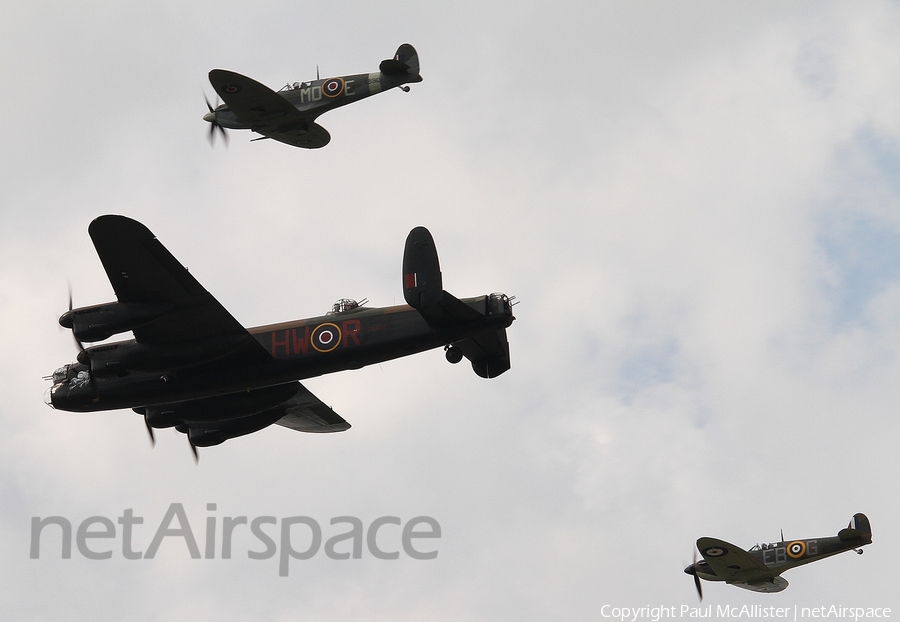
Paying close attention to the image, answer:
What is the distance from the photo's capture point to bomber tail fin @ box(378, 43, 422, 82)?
3884cm

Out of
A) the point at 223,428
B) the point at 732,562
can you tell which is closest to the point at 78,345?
the point at 223,428

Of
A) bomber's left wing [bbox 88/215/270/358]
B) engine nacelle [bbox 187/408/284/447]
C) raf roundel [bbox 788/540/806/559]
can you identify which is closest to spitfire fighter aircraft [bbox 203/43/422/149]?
engine nacelle [bbox 187/408/284/447]

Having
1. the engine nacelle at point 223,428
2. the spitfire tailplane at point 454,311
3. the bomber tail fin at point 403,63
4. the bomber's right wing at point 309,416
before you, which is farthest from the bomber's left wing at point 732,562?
the bomber tail fin at point 403,63

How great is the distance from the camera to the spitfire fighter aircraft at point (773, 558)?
39344 mm

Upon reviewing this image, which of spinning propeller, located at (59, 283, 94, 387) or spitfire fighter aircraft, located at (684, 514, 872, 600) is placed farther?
spitfire fighter aircraft, located at (684, 514, 872, 600)

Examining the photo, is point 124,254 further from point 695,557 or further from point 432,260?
Answer: point 695,557

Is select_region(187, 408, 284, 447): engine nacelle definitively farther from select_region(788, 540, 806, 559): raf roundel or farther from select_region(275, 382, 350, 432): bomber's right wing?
select_region(788, 540, 806, 559): raf roundel

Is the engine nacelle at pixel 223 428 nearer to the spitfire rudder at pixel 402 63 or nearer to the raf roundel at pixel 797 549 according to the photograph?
the spitfire rudder at pixel 402 63

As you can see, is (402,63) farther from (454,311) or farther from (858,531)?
(858,531)

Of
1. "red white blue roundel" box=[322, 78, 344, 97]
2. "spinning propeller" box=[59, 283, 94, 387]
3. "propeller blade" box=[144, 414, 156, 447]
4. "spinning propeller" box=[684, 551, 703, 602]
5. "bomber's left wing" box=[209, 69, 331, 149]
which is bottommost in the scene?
"spinning propeller" box=[684, 551, 703, 602]

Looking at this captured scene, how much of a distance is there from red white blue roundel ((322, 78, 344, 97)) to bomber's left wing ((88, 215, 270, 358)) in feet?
51.5

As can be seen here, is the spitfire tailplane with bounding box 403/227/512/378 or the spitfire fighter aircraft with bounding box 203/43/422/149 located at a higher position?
the spitfire fighter aircraft with bounding box 203/43/422/149

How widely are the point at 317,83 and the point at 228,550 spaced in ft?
65.9

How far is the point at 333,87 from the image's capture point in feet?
132
